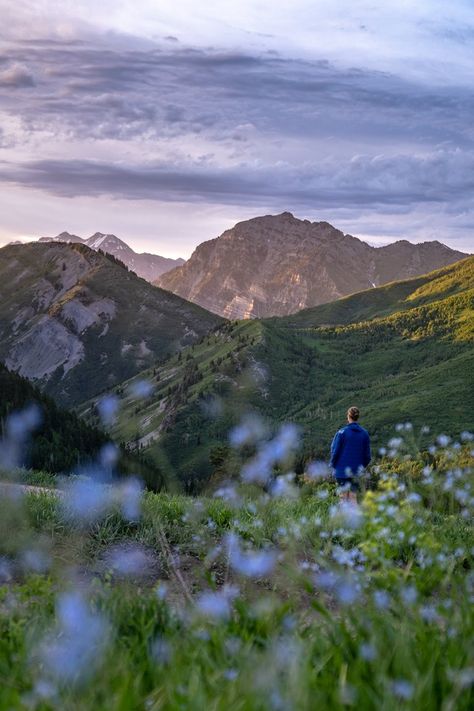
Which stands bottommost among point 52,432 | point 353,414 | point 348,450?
point 52,432

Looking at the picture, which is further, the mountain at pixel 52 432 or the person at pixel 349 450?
the mountain at pixel 52 432

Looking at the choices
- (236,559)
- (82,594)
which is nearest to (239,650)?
(82,594)

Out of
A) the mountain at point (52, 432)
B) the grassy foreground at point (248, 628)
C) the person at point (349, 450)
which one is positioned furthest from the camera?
the mountain at point (52, 432)

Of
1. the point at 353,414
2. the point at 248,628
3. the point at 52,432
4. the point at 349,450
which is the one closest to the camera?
the point at 248,628

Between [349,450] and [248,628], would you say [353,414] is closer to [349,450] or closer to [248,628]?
[349,450]

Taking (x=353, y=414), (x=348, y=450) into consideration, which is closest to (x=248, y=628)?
(x=348, y=450)

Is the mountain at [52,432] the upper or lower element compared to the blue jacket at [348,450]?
lower

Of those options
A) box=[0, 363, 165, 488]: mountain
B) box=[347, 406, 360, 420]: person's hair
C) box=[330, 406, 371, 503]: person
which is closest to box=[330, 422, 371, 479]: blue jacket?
box=[330, 406, 371, 503]: person

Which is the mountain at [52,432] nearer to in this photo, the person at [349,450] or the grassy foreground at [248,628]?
the person at [349,450]

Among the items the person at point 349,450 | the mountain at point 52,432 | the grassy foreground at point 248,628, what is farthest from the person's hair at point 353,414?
the mountain at point 52,432

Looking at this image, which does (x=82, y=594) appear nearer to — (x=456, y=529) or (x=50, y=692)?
(x=50, y=692)

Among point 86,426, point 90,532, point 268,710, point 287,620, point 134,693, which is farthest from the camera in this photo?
point 86,426

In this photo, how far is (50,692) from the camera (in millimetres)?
3111

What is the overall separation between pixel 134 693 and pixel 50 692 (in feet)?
1.26
